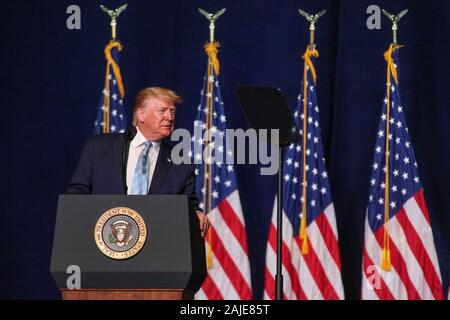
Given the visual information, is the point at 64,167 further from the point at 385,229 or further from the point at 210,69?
the point at 385,229

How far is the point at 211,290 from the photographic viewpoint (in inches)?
310

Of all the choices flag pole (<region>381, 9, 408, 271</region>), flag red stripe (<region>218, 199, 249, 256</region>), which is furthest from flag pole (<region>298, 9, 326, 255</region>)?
flag pole (<region>381, 9, 408, 271</region>)

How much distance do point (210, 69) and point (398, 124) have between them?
1.69 metres

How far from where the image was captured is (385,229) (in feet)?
25.3

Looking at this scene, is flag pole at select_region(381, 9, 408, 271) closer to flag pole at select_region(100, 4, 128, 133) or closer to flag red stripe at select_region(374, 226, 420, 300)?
flag red stripe at select_region(374, 226, 420, 300)

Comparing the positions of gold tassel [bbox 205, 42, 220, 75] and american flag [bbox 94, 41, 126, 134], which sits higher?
gold tassel [bbox 205, 42, 220, 75]

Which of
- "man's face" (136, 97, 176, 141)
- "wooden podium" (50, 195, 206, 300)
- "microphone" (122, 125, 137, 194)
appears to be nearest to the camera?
"wooden podium" (50, 195, 206, 300)

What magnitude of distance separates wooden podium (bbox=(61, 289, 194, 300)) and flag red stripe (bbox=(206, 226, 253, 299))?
12.6 ft

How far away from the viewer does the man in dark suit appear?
4.75 m

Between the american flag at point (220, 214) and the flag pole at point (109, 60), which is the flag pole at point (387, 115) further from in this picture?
the flag pole at point (109, 60)

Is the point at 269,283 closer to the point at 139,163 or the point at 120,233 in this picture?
the point at 139,163

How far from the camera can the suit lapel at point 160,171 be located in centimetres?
477

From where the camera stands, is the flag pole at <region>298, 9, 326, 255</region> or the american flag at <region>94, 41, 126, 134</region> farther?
the american flag at <region>94, 41, 126, 134</region>
